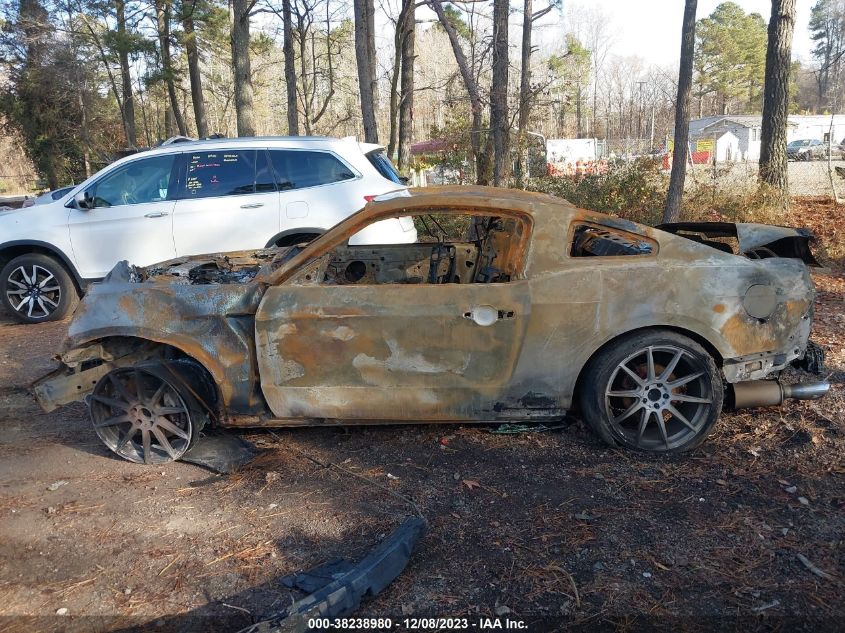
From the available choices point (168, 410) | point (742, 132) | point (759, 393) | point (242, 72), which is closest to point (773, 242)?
point (759, 393)

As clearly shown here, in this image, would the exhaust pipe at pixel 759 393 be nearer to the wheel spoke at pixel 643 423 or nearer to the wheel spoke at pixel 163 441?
the wheel spoke at pixel 643 423

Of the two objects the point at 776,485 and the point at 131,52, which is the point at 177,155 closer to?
the point at 776,485

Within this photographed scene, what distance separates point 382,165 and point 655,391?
4620 millimetres

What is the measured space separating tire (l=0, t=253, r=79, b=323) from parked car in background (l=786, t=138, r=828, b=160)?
42.2 metres

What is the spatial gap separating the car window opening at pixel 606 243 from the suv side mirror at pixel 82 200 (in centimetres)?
558

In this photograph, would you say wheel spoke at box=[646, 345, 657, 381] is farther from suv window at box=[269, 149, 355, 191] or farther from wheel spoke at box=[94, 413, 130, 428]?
suv window at box=[269, 149, 355, 191]

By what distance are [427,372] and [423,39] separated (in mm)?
41482

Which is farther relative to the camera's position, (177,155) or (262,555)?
(177,155)

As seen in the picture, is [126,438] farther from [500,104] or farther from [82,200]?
[500,104]

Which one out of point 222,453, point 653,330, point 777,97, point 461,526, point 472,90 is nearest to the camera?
point 461,526

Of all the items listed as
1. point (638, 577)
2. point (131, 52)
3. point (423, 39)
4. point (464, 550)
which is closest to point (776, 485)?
point (638, 577)

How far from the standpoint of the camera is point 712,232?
4.63 m

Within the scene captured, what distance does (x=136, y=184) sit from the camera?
23.2ft

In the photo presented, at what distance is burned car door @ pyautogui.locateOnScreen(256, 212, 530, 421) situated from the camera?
11.7 ft
